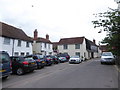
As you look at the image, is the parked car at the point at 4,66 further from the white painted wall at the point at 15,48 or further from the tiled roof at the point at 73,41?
the tiled roof at the point at 73,41

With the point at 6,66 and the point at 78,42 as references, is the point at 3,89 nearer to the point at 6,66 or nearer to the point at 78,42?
the point at 6,66

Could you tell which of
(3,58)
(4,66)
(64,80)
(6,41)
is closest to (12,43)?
(6,41)

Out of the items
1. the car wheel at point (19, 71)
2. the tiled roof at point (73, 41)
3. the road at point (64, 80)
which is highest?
the tiled roof at point (73, 41)

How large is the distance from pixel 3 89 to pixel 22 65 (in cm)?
404

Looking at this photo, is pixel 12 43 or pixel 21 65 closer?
pixel 21 65

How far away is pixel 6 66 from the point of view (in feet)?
25.5

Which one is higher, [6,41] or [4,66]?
[6,41]

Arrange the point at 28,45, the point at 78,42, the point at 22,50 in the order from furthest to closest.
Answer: the point at 78,42, the point at 28,45, the point at 22,50

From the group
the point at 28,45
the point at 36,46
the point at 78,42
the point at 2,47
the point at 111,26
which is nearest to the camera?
the point at 111,26

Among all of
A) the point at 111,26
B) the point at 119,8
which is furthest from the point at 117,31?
the point at 119,8

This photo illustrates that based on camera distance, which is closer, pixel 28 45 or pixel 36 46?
pixel 28 45

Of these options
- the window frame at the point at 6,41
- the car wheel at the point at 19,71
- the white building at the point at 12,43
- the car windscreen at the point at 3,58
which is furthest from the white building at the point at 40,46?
the car windscreen at the point at 3,58

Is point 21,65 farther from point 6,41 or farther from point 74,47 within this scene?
point 74,47

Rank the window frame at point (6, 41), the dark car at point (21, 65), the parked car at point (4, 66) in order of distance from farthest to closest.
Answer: the window frame at point (6, 41), the dark car at point (21, 65), the parked car at point (4, 66)
